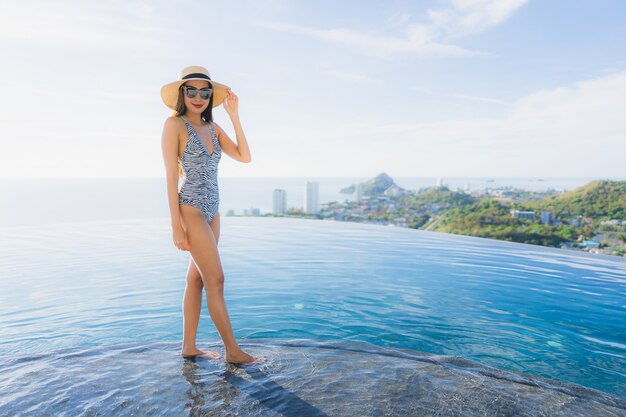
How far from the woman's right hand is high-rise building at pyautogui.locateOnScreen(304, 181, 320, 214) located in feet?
49.7

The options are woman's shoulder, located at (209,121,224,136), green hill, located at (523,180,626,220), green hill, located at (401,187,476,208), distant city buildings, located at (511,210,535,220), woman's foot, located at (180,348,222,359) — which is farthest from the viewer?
green hill, located at (401,187,476,208)

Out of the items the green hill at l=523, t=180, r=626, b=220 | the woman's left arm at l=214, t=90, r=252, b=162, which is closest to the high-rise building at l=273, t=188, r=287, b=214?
the green hill at l=523, t=180, r=626, b=220

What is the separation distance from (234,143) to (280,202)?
598 inches

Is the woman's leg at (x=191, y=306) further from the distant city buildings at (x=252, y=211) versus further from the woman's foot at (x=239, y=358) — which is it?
the distant city buildings at (x=252, y=211)

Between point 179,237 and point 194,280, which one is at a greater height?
point 179,237

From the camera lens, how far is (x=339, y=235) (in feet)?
31.1

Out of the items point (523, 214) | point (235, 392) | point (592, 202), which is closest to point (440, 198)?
point (523, 214)

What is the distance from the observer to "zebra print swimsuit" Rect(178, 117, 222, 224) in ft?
7.06

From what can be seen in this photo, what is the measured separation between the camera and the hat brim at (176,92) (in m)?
2.14

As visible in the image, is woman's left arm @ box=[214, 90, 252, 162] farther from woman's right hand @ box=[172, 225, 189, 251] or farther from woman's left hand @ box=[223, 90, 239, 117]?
woman's right hand @ box=[172, 225, 189, 251]

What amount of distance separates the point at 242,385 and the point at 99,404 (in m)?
0.64

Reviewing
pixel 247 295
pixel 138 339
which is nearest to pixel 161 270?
pixel 247 295

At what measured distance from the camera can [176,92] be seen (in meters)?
2.19

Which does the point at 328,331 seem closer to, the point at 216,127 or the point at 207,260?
the point at 207,260
